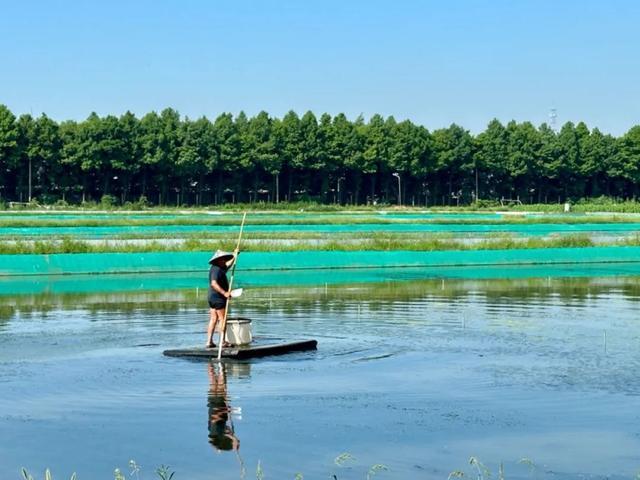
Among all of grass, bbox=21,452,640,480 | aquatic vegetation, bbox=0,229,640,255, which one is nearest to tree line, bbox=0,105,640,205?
aquatic vegetation, bbox=0,229,640,255

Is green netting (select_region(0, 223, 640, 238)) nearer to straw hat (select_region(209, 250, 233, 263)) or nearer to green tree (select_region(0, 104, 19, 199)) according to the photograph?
green tree (select_region(0, 104, 19, 199))

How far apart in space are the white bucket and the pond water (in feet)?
3.46

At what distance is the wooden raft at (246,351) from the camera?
16688 mm

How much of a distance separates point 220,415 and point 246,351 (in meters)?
3.84

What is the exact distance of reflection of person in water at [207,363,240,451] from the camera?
38.1 ft

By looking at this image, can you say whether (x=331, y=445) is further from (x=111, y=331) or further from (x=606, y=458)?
(x=111, y=331)

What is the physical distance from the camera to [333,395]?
46.2ft

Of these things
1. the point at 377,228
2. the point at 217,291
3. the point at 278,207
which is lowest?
the point at 217,291

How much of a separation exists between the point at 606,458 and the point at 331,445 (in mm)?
2678

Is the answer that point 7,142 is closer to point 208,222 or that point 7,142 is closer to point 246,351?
point 208,222

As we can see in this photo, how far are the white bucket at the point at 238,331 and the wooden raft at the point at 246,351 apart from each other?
26 centimetres

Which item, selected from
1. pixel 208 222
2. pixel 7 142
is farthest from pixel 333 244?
pixel 7 142

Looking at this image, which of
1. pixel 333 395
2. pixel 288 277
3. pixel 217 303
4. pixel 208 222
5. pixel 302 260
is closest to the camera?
pixel 333 395

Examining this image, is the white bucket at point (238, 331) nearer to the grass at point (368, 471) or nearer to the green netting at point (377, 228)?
the grass at point (368, 471)
